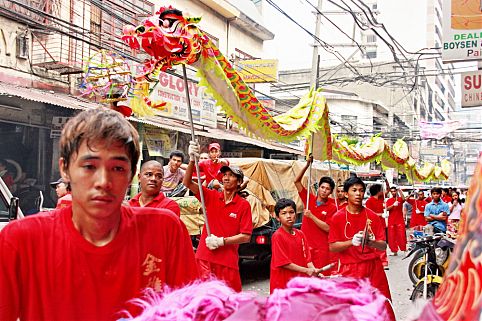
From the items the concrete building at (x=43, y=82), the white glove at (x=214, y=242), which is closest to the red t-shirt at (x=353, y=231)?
the white glove at (x=214, y=242)

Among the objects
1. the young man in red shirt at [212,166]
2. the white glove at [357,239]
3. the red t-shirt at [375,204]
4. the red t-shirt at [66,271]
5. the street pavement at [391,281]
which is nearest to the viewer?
the red t-shirt at [66,271]

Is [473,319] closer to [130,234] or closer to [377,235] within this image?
[130,234]

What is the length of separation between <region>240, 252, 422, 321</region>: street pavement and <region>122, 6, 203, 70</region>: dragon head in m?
4.60

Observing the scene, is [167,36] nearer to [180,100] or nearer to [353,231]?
[353,231]

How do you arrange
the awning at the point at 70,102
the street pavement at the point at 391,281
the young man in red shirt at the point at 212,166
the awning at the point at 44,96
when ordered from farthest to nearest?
the awning at the point at 70,102 → the awning at the point at 44,96 → the street pavement at the point at 391,281 → the young man in red shirt at the point at 212,166

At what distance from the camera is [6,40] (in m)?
10.7

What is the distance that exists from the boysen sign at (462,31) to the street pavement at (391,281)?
3.46 meters

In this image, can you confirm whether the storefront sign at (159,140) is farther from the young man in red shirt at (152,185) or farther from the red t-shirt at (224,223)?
the young man in red shirt at (152,185)

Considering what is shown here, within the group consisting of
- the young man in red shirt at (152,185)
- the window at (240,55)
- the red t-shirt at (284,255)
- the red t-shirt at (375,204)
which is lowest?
the red t-shirt at (284,255)

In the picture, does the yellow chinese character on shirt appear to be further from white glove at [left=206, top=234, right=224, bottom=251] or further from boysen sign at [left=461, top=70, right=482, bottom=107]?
boysen sign at [left=461, top=70, right=482, bottom=107]

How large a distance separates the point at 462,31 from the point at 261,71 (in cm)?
1318

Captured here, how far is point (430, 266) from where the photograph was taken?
682cm

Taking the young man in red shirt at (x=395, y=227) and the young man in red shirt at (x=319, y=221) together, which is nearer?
the young man in red shirt at (x=319, y=221)

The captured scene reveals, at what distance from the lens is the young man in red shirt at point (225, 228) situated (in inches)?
193
